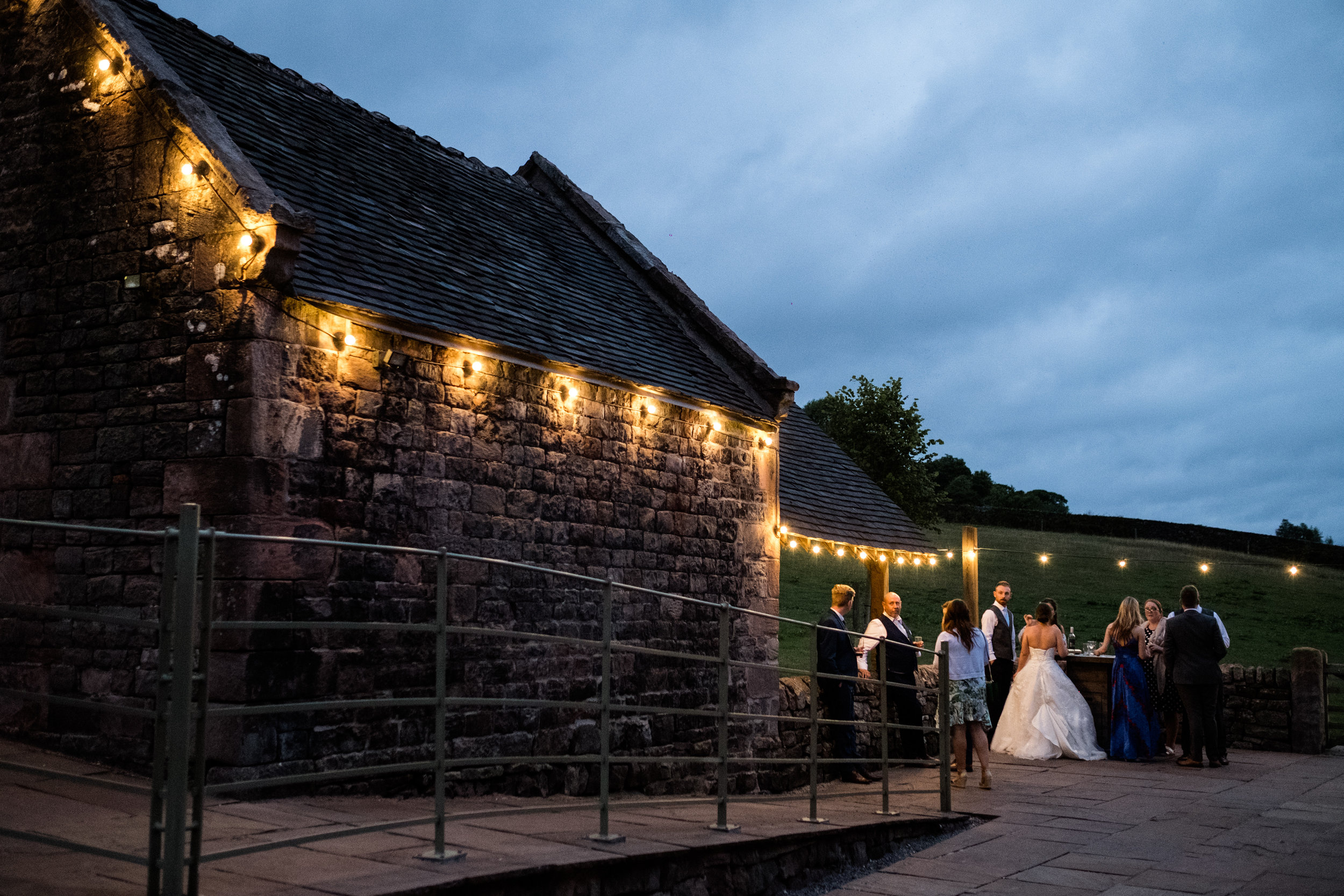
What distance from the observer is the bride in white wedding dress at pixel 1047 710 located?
473 inches

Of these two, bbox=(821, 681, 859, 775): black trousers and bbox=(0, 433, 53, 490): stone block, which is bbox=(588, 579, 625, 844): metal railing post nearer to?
bbox=(0, 433, 53, 490): stone block

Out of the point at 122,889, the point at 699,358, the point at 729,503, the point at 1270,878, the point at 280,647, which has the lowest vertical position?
the point at 1270,878

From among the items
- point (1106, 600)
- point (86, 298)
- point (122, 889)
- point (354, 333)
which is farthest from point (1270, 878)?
point (1106, 600)

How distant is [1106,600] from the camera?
3306cm

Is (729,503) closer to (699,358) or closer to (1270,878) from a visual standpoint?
(699,358)

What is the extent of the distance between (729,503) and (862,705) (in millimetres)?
2747

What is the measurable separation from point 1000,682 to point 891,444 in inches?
768

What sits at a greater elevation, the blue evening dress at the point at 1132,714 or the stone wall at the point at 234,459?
A: the stone wall at the point at 234,459

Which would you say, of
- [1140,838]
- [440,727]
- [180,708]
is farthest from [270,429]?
[1140,838]

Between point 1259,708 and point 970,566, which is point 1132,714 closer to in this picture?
point 1259,708

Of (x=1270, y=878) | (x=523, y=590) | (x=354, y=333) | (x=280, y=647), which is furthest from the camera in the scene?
(x=523, y=590)

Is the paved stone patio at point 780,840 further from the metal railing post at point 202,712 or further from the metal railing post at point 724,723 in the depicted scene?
the metal railing post at point 202,712

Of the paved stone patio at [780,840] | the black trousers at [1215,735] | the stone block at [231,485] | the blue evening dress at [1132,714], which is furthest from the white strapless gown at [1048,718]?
the stone block at [231,485]

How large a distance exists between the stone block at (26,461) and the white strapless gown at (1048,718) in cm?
959
